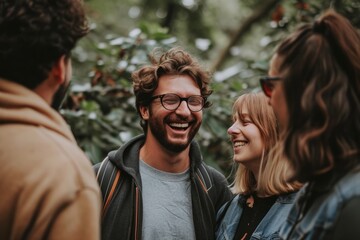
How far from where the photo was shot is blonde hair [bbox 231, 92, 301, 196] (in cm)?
279

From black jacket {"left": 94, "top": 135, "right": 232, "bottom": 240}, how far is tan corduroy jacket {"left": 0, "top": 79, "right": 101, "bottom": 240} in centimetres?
140

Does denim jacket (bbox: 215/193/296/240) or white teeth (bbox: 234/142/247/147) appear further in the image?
white teeth (bbox: 234/142/247/147)

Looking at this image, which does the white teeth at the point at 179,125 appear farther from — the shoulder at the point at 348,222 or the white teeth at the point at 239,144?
the shoulder at the point at 348,222

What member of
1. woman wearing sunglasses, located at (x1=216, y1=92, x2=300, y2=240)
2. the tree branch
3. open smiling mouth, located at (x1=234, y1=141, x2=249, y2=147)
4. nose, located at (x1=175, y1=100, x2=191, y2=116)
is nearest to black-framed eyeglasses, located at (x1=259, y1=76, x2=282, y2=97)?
woman wearing sunglasses, located at (x1=216, y1=92, x2=300, y2=240)

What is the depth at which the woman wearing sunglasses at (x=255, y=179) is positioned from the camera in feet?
A: 9.12

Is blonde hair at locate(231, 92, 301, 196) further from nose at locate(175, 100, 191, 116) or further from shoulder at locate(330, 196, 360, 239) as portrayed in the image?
shoulder at locate(330, 196, 360, 239)

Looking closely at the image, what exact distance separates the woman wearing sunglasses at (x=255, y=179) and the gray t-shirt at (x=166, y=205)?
0.25 m

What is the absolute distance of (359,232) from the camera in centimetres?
152

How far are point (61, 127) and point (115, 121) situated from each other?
3319 mm

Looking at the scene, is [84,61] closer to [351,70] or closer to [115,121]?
[115,121]

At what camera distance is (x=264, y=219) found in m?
2.76

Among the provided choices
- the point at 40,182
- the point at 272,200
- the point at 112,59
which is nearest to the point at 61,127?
the point at 40,182

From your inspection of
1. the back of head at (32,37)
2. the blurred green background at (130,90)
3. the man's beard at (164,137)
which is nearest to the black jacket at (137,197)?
the man's beard at (164,137)

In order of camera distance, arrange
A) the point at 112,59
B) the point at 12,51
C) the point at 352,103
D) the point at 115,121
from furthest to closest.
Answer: the point at 112,59 → the point at 115,121 → the point at 352,103 → the point at 12,51
